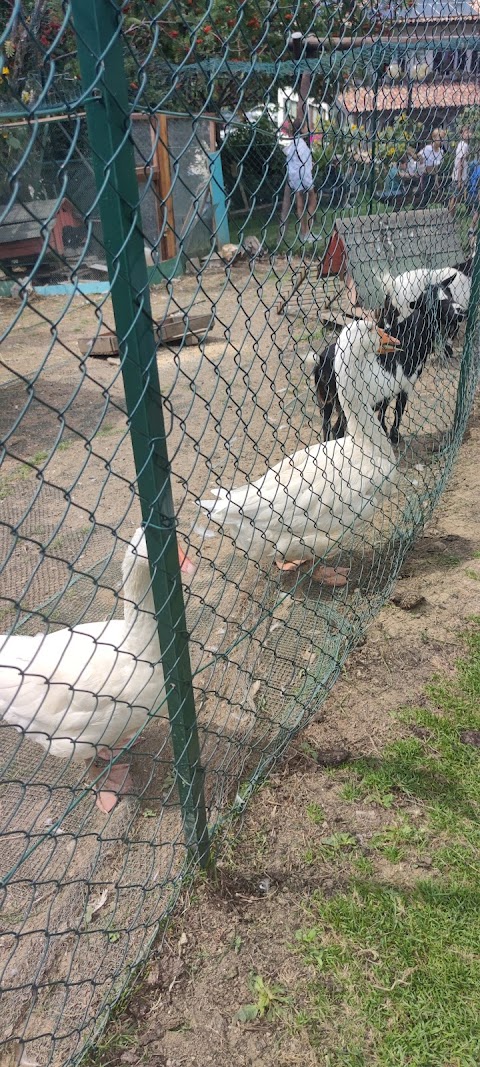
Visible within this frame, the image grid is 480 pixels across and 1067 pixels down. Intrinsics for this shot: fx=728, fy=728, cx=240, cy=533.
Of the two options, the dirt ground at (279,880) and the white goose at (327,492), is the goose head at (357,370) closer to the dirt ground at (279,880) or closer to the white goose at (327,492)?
the white goose at (327,492)

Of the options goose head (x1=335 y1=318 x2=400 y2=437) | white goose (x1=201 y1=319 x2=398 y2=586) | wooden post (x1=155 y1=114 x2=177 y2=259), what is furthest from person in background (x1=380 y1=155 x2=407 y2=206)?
wooden post (x1=155 y1=114 x2=177 y2=259)

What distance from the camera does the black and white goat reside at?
459 cm

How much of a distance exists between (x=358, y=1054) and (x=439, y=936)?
409 mm

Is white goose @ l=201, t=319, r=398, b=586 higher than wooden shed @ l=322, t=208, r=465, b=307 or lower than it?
lower

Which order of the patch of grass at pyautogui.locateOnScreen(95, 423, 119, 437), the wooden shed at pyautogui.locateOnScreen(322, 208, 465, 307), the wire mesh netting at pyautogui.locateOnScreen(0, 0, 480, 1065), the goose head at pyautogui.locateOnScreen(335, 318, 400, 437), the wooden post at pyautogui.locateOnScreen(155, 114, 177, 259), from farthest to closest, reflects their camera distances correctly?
the wooden post at pyautogui.locateOnScreen(155, 114, 177, 259), the patch of grass at pyautogui.locateOnScreen(95, 423, 119, 437), the wooden shed at pyautogui.locateOnScreen(322, 208, 465, 307), the goose head at pyautogui.locateOnScreen(335, 318, 400, 437), the wire mesh netting at pyautogui.locateOnScreen(0, 0, 480, 1065)

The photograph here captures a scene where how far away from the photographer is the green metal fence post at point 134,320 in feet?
4.19

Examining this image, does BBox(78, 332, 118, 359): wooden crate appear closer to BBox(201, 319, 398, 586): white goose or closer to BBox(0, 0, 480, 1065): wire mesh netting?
BBox(0, 0, 480, 1065): wire mesh netting

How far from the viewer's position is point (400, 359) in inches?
207

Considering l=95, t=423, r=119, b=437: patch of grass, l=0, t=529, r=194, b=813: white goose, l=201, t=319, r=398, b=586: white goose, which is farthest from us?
l=95, t=423, r=119, b=437: patch of grass

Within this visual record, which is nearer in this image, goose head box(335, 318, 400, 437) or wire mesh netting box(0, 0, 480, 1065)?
wire mesh netting box(0, 0, 480, 1065)

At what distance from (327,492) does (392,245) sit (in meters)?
2.93

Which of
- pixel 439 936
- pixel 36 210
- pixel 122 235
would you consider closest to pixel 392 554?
pixel 439 936

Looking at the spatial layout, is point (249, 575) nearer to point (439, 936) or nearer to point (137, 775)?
point (137, 775)

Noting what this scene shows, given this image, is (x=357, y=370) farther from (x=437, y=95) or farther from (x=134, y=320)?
(x=134, y=320)
